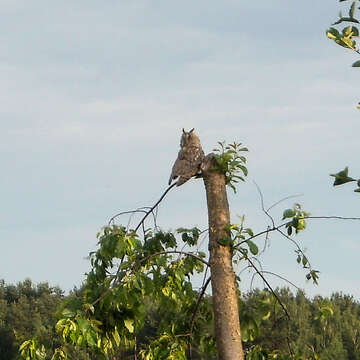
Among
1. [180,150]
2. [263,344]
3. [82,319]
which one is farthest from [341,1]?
[263,344]

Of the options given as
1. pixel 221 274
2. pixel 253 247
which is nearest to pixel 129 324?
pixel 221 274

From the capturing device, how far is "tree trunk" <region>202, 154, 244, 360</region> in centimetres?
538

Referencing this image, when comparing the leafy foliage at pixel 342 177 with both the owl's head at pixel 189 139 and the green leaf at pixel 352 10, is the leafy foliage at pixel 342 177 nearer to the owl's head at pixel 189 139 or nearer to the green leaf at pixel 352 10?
the green leaf at pixel 352 10

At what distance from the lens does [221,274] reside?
17.9 feet

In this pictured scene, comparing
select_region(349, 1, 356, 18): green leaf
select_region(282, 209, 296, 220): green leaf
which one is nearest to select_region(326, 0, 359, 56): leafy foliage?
select_region(349, 1, 356, 18): green leaf

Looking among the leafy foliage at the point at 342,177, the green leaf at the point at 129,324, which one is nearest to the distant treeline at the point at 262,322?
the green leaf at the point at 129,324

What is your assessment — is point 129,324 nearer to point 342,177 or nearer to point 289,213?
point 289,213

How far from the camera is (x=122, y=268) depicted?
18.7ft

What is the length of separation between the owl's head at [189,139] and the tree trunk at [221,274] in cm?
17

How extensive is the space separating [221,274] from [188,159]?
2.76 ft

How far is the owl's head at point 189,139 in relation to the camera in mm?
5781

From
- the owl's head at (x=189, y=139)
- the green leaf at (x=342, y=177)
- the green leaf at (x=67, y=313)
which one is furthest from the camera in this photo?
the owl's head at (x=189, y=139)

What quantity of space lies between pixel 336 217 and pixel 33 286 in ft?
95.1

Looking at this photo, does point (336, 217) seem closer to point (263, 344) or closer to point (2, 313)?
point (263, 344)
